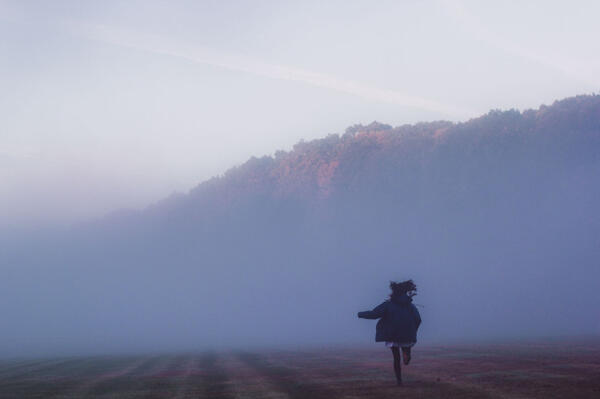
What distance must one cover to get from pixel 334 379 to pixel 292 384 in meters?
1.52

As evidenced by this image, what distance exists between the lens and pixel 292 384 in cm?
1845

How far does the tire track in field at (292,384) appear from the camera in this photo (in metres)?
15.6

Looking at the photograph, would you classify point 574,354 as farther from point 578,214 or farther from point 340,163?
point 340,163

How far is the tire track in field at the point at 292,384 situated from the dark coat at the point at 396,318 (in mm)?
1897

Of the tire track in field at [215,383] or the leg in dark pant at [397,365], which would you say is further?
the leg in dark pant at [397,365]

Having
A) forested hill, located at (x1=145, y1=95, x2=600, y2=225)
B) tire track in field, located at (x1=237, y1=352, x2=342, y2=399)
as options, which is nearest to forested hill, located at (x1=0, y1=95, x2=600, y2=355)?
forested hill, located at (x1=145, y1=95, x2=600, y2=225)

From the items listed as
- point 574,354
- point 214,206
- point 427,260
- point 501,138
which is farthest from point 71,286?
point 574,354

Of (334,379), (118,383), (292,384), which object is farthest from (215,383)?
(118,383)

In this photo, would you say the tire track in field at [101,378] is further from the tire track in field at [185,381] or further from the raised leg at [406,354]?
the raised leg at [406,354]

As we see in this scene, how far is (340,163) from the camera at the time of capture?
329 ft

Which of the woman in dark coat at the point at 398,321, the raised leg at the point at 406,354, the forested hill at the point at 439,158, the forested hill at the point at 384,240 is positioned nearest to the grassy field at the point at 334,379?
the raised leg at the point at 406,354

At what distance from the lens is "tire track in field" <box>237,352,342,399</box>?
15.6 meters

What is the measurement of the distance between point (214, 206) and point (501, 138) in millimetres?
56674

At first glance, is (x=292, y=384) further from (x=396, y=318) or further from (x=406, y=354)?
(x=396, y=318)
